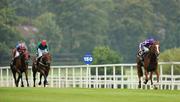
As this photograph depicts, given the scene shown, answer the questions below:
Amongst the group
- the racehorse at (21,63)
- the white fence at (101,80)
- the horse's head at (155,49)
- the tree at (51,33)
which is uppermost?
the tree at (51,33)

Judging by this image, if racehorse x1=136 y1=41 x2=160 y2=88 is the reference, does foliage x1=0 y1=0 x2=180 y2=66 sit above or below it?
above

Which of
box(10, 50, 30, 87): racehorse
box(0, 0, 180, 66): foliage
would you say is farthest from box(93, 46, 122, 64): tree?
box(0, 0, 180, 66): foliage

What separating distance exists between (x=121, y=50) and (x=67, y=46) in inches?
227

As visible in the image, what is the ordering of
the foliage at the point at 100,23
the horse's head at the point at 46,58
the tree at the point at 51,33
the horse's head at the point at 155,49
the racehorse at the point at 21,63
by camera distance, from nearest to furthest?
the horse's head at the point at 155,49 < the horse's head at the point at 46,58 < the racehorse at the point at 21,63 < the tree at the point at 51,33 < the foliage at the point at 100,23

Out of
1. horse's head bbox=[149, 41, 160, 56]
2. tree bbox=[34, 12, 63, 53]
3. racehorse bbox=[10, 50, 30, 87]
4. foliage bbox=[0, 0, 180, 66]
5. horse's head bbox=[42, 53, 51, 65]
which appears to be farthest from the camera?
foliage bbox=[0, 0, 180, 66]

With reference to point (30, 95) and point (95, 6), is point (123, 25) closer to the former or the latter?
point (95, 6)

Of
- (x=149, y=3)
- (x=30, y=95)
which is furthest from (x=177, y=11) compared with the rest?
(x=30, y=95)

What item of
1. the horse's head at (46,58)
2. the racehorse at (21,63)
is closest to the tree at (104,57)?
the racehorse at (21,63)

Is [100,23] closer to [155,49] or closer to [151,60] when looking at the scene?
[151,60]

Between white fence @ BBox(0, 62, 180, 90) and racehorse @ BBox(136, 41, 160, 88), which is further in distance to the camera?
white fence @ BBox(0, 62, 180, 90)

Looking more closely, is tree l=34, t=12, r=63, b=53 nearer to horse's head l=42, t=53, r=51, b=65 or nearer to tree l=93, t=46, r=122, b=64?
tree l=93, t=46, r=122, b=64

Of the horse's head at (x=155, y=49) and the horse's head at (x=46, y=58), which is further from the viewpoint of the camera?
the horse's head at (x=46, y=58)

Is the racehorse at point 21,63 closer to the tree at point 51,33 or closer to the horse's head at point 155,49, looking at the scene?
the horse's head at point 155,49

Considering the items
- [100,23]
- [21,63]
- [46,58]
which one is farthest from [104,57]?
[100,23]
